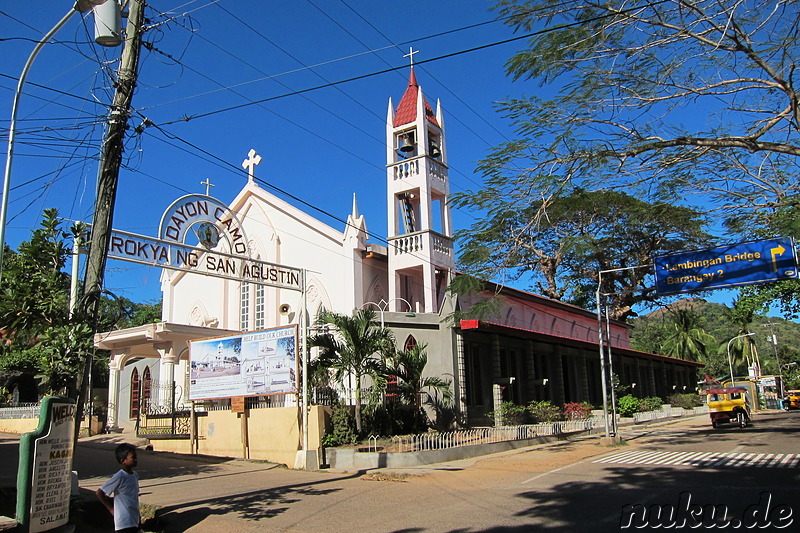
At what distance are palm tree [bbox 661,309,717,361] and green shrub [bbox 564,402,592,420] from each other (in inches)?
1517

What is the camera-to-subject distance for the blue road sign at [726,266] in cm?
1518

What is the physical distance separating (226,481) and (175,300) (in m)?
17.6

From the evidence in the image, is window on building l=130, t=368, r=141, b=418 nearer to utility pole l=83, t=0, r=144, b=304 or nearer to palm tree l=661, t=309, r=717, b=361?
utility pole l=83, t=0, r=144, b=304

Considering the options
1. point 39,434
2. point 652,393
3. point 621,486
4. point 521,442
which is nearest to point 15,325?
point 39,434

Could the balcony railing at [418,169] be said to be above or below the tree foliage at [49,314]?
above

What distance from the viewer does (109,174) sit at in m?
9.97

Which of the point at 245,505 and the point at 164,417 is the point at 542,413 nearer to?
the point at 164,417

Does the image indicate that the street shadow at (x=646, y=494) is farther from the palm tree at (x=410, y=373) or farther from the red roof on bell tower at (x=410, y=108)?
the red roof on bell tower at (x=410, y=108)

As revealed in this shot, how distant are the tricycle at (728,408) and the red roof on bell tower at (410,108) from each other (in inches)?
671

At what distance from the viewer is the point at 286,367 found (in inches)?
676

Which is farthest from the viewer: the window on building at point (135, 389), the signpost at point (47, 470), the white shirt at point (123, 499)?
the window on building at point (135, 389)

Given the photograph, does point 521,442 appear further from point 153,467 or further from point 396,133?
point 396,133

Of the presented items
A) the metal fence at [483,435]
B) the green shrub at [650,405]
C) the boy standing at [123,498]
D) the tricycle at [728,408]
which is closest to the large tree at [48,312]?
the boy standing at [123,498]

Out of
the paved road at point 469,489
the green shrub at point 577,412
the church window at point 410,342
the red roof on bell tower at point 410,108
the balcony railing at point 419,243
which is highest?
the red roof on bell tower at point 410,108
